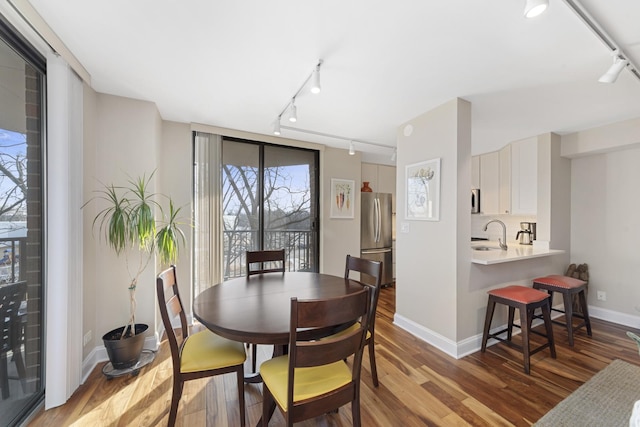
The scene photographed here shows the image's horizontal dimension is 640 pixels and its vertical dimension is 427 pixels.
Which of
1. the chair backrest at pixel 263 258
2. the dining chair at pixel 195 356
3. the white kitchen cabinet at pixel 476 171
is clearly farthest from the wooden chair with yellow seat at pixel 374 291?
the white kitchen cabinet at pixel 476 171

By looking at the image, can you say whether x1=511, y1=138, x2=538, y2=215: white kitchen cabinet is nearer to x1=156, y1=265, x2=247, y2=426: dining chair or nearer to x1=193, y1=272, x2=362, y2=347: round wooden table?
x1=193, y1=272, x2=362, y2=347: round wooden table

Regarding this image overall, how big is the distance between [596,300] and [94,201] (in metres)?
6.02

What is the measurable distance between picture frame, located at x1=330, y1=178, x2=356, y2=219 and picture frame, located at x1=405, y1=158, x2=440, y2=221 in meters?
1.39

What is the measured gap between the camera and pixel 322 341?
1.23 m

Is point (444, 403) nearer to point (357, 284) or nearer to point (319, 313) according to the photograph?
point (357, 284)

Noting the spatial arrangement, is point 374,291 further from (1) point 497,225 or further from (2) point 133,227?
(1) point 497,225

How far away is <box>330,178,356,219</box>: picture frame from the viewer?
13.8 ft

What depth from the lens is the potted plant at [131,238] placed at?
214cm

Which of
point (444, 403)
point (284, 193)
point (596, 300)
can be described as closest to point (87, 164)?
point (284, 193)

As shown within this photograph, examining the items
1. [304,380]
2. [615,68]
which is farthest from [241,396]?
[615,68]

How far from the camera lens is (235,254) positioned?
3607 mm

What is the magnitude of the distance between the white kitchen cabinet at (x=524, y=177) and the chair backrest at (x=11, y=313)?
5184 mm

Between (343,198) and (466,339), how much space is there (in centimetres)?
256

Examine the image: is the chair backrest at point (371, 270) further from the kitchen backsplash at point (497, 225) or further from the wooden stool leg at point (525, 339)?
the kitchen backsplash at point (497, 225)
